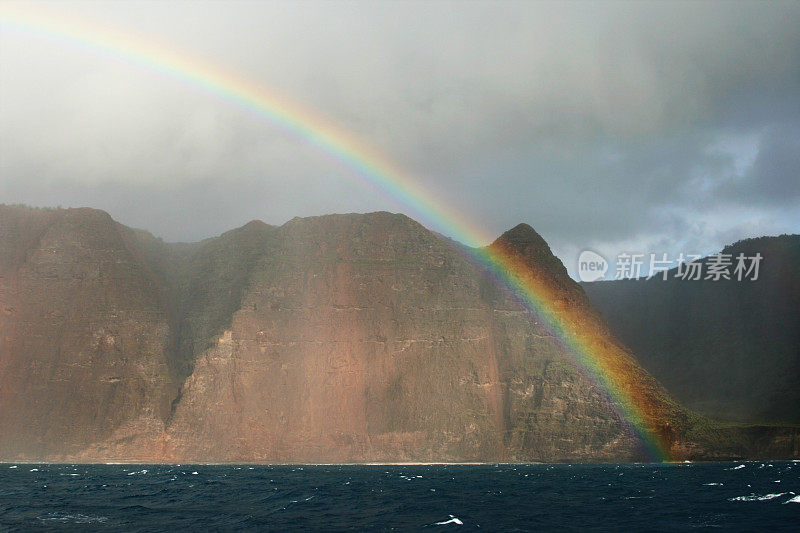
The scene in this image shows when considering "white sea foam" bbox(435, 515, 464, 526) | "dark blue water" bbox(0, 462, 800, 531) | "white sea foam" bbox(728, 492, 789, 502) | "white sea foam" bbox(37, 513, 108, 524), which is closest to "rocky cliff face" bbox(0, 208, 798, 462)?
"dark blue water" bbox(0, 462, 800, 531)

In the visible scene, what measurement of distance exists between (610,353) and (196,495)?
110m

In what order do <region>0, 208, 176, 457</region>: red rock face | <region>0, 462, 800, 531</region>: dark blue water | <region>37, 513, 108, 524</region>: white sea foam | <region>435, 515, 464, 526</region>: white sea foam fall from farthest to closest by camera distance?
1. <region>0, 208, 176, 457</region>: red rock face
2. <region>37, 513, 108, 524</region>: white sea foam
3. <region>435, 515, 464, 526</region>: white sea foam
4. <region>0, 462, 800, 531</region>: dark blue water

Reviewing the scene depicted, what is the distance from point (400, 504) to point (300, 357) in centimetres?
10060

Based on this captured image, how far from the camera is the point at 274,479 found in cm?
8475

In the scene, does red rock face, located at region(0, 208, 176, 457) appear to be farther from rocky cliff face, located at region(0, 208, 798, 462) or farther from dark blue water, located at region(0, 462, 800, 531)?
dark blue water, located at region(0, 462, 800, 531)

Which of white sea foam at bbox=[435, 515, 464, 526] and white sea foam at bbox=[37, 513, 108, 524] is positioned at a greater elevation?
white sea foam at bbox=[37, 513, 108, 524]

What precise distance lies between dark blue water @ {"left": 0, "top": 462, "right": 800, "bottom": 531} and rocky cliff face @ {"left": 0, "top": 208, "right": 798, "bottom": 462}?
60067mm

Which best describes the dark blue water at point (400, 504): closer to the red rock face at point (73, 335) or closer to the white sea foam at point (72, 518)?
the white sea foam at point (72, 518)

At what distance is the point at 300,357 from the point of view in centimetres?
15350

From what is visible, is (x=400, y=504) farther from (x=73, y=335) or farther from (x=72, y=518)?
(x=73, y=335)

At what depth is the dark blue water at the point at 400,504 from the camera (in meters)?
42.6

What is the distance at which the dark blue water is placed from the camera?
42.6 meters

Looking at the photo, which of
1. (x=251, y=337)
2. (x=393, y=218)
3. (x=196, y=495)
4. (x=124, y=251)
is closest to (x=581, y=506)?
(x=196, y=495)

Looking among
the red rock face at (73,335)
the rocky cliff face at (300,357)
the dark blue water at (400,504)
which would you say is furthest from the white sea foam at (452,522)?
the red rock face at (73,335)
